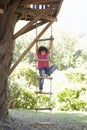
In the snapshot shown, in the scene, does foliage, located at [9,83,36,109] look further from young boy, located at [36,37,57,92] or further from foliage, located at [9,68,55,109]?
young boy, located at [36,37,57,92]

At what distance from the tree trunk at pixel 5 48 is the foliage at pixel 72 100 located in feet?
21.5

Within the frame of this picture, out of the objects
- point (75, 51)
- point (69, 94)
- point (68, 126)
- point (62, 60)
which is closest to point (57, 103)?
point (69, 94)

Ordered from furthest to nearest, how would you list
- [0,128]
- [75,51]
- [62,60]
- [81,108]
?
1. [75,51]
2. [62,60]
3. [81,108]
4. [0,128]

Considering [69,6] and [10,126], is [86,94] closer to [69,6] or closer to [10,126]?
[10,126]

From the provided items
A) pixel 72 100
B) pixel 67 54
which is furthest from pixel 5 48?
pixel 67 54

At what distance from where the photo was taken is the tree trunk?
1046 cm

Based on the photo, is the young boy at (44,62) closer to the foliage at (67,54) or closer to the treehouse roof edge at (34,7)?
the treehouse roof edge at (34,7)

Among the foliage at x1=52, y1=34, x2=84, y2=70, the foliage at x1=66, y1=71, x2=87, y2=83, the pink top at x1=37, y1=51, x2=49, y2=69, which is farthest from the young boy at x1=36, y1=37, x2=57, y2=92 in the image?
the foliage at x1=52, y1=34, x2=84, y2=70

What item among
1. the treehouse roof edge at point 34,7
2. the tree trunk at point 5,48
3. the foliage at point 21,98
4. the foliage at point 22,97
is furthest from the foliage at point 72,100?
the tree trunk at point 5,48

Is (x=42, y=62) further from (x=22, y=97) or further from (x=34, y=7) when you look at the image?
(x=22, y=97)

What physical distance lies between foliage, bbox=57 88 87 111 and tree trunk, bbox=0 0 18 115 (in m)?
6.55

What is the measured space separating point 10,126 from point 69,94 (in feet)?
25.5

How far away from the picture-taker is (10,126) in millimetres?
9602

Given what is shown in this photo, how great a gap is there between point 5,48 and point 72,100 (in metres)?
7.12
